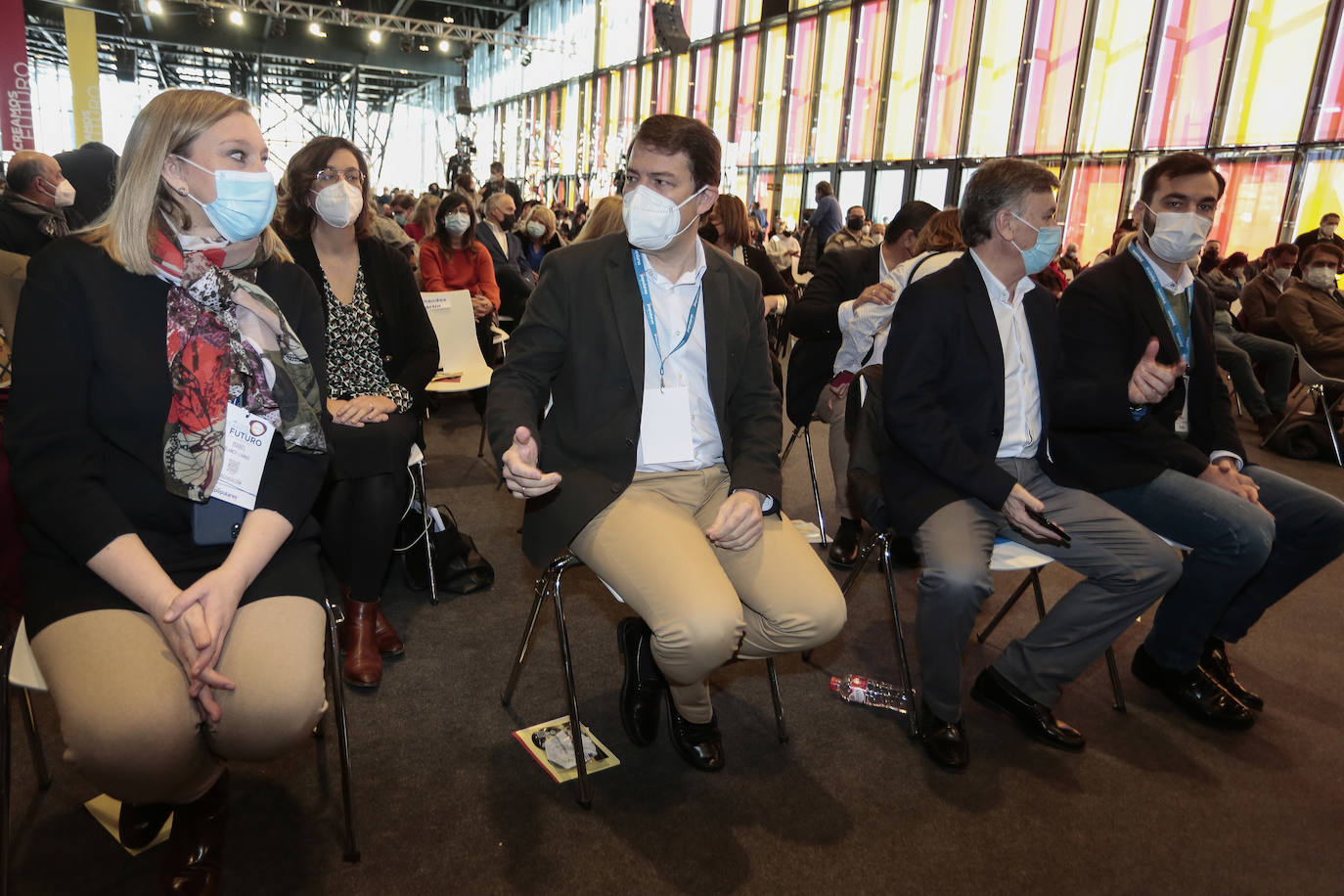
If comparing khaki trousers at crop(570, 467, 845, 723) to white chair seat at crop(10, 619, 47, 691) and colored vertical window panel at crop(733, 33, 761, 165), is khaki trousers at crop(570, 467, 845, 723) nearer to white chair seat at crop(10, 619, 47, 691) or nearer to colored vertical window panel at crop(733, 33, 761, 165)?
white chair seat at crop(10, 619, 47, 691)

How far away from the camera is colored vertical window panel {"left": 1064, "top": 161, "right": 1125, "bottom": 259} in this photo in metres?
11.7

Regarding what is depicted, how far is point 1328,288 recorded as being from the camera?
6.29 metres

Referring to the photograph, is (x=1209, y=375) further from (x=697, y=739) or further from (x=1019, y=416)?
(x=697, y=739)

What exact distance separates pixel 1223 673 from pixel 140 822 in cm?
312

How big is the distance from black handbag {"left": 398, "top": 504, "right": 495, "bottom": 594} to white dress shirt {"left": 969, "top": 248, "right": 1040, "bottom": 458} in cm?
197

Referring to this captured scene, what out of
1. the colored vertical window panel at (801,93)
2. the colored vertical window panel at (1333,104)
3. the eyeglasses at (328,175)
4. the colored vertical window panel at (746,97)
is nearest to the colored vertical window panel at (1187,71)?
the colored vertical window panel at (1333,104)

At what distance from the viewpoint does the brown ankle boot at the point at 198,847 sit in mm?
1657

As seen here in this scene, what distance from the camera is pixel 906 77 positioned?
1466 centimetres

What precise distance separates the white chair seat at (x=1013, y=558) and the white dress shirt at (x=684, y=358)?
85cm

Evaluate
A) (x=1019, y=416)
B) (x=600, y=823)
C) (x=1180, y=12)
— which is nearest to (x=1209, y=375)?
(x=1019, y=416)

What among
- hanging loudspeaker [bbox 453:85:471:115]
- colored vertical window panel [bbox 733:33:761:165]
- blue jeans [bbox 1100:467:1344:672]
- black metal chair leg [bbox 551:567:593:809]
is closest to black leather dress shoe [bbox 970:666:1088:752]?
blue jeans [bbox 1100:467:1344:672]

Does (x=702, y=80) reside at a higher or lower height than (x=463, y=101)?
higher

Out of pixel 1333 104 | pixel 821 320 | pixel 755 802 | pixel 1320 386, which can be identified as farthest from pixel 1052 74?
pixel 755 802

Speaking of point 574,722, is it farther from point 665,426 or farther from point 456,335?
point 456,335
